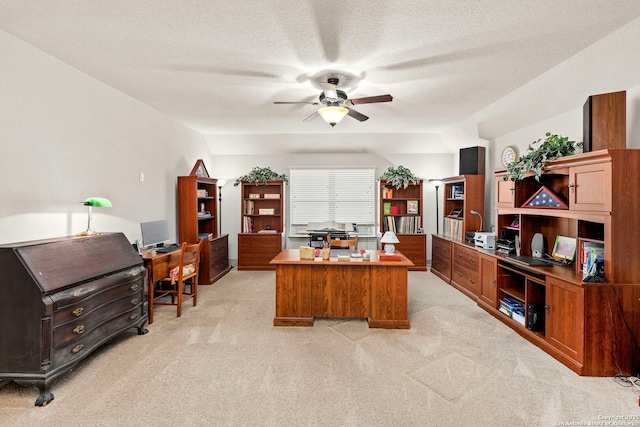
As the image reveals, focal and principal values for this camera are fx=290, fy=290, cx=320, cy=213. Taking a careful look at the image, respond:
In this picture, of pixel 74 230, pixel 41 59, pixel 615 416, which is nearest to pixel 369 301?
pixel 615 416

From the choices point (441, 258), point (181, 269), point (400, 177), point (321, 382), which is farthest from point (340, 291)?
point (400, 177)

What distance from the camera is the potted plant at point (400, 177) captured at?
5906 millimetres

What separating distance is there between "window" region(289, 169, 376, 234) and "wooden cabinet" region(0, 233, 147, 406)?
163 inches

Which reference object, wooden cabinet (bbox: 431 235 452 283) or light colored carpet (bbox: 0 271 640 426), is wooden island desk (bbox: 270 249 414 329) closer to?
light colored carpet (bbox: 0 271 640 426)

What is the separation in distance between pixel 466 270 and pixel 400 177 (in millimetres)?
2248

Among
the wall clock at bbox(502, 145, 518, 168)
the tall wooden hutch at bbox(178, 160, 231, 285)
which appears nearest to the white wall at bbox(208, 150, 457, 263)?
the tall wooden hutch at bbox(178, 160, 231, 285)

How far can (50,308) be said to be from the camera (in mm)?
2127

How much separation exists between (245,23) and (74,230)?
107 inches

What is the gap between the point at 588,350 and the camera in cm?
237

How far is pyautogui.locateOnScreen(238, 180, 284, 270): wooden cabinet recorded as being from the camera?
5.98 metres

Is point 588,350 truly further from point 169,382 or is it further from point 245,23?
point 245,23

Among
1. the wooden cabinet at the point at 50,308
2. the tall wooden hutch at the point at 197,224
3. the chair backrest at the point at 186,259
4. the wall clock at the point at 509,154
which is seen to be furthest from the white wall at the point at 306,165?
the wooden cabinet at the point at 50,308

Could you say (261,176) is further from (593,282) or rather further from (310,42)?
(593,282)

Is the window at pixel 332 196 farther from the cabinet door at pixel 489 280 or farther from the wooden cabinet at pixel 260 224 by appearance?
the cabinet door at pixel 489 280
